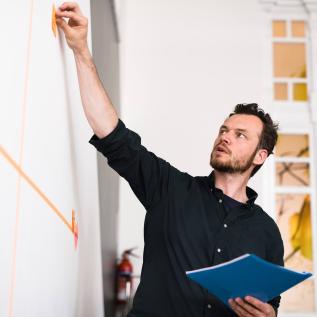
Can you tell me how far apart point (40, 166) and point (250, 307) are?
70 cm

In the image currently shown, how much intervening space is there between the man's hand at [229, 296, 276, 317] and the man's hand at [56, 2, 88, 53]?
76cm

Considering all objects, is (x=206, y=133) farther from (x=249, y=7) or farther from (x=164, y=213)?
(x=164, y=213)

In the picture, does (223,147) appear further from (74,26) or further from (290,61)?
(290,61)

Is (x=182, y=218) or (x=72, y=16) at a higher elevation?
(x=72, y=16)

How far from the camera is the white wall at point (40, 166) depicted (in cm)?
70

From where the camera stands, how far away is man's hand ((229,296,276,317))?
1.27 metres

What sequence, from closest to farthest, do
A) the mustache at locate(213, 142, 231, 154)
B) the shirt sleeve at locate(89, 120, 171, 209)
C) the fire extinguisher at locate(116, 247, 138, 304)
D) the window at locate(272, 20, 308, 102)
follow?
1. the shirt sleeve at locate(89, 120, 171, 209)
2. the mustache at locate(213, 142, 231, 154)
3. the fire extinguisher at locate(116, 247, 138, 304)
4. the window at locate(272, 20, 308, 102)

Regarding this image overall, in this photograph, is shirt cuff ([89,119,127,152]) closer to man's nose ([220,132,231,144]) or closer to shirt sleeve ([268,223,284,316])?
man's nose ([220,132,231,144])

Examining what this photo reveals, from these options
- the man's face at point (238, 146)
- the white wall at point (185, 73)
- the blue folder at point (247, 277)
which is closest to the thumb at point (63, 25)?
the blue folder at point (247, 277)

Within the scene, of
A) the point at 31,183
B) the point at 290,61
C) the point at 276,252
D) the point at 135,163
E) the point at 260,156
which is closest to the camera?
the point at 31,183

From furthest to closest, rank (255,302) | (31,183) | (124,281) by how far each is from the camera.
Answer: (124,281) < (255,302) < (31,183)

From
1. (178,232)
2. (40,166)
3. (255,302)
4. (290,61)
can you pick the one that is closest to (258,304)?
(255,302)

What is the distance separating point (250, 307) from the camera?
1.29 meters

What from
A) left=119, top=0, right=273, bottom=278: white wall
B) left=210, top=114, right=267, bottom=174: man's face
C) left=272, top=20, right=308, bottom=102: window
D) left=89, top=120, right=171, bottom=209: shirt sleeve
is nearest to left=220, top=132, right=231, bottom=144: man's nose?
left=210, top=114, right=267, bottom=174: man's face
